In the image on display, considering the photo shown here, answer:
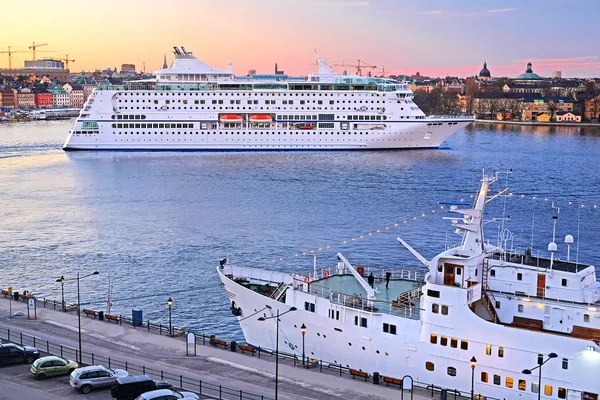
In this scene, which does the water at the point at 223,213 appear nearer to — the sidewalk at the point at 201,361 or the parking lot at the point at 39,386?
the sidewalk at the point at 201,361

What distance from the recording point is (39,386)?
16.6 m

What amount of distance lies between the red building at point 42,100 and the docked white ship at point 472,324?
617ft

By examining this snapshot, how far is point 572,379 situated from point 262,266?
15.9 meters

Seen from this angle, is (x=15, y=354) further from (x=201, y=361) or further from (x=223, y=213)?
(x=223, y=213)

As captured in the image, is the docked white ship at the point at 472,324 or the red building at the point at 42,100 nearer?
the docked white ship at the point at 472,324

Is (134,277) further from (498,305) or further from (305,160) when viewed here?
(305,160)

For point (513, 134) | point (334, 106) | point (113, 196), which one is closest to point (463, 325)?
point (113, 196)

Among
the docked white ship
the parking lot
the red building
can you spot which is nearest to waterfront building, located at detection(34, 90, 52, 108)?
the red building

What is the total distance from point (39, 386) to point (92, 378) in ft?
3.87

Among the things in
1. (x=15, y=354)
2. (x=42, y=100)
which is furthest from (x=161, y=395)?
(x=42, y=100)

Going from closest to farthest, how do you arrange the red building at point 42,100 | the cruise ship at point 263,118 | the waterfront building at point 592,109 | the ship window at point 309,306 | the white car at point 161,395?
the white car at point 161,395 < the ship window at point 309,306 < the cruise ship at point 263,118 < the waterfront building at point 592,109 < the red building at point 42,100

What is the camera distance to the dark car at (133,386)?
15.7m

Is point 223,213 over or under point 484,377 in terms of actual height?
over

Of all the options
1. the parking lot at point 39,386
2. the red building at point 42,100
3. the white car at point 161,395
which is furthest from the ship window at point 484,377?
the red building at point 42,100
